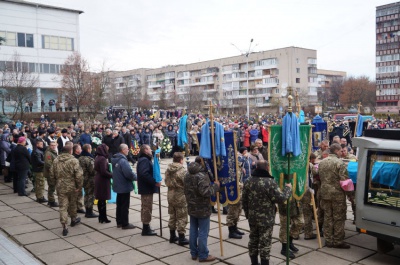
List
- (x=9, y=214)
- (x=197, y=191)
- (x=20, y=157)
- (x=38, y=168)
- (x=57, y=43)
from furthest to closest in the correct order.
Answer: (x=57, y=43) → (x=20, y=157) → (x=38, y=168) → (x=9, y=214) → (x=197, y=191)

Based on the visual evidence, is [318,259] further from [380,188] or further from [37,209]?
[37,209]

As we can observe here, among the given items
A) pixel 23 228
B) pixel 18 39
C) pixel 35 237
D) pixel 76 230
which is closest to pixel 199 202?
pixel 76 230

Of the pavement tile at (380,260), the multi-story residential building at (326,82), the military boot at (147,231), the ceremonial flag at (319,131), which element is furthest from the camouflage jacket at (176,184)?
the multi-story residential building at (326,82)

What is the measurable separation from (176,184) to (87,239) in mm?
2447

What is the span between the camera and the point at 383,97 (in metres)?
84.4

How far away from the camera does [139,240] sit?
26.5 feet

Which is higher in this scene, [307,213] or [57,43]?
[57,43]

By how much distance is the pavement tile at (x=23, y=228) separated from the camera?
28.7ft

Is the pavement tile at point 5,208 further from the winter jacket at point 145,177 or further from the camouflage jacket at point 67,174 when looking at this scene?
the winter jacket at point 145,177

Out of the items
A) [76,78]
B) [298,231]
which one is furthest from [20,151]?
[76,78]

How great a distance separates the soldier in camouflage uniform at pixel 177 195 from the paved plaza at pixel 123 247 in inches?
17.3

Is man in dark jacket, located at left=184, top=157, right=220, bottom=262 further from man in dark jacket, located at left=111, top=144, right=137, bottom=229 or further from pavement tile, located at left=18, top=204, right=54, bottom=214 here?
pavement tile, located at left=18, top=204, right=54, bottom=214

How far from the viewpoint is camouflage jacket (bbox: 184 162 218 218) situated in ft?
21.6

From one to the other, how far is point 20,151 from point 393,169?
417 inches
